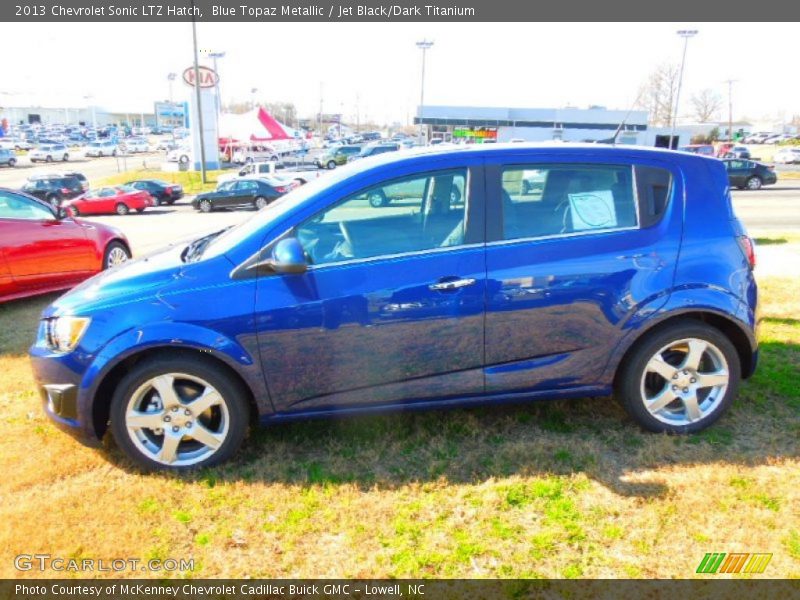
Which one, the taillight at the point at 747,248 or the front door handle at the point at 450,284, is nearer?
the front door handle at the point at 450,284

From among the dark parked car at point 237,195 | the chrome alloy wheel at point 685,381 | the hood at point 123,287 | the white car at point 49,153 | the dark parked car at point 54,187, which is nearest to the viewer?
the hood at point 123,287

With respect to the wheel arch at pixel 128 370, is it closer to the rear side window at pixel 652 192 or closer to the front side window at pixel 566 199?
the front side window at pixel 566 199

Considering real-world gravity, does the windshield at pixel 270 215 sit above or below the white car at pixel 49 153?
below

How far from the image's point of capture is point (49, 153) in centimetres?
5712

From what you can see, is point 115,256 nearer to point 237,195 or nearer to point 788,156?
point 237,195

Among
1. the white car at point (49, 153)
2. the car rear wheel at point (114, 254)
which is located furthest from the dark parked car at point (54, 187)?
the white car at point (49, 153)

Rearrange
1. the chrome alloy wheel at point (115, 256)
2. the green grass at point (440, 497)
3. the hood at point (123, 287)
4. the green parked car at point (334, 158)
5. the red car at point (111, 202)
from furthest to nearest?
the green parked car at point (334, 158), the red car at point (111, 202), the chrome alloy wheel at point (115, 256), the hood at point (123, 287), the green grass at point (440, 497)

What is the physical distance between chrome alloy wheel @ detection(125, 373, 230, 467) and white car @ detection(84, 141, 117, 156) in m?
71.1

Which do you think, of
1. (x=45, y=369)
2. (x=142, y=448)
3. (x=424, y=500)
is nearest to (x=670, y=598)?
(x=424, y=500)

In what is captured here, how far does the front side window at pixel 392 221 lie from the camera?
336 centimetres

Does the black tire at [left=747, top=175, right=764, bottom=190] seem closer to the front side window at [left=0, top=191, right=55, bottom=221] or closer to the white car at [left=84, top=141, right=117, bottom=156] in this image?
the front side window at [left=0, top=191, right=55, bottom=221]

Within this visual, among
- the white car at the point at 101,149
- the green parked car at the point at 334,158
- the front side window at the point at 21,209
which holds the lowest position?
the front side window at the point at 21,209

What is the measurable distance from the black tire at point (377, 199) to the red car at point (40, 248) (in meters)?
4.68

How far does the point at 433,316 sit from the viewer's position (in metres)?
3.29
